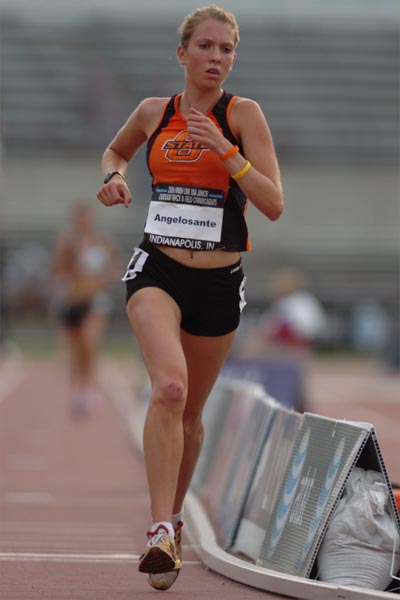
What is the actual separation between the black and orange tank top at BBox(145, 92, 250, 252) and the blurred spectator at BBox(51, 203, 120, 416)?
32.9 feet

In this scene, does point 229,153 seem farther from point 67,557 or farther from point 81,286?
point 81,286

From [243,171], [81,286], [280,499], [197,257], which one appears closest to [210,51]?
[243,171]

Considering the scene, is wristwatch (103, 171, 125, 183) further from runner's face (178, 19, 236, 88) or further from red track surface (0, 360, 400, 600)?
red track surface (0, 360, 400, 600)

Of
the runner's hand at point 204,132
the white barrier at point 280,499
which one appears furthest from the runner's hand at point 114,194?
the white barrier at point 280,499

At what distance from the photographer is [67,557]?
656cm

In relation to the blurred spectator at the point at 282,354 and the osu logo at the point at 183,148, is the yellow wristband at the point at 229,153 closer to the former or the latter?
the osu logo at the point at 183,148

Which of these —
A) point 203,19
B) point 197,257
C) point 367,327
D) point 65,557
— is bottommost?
point 367,327

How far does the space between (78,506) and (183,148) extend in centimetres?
358

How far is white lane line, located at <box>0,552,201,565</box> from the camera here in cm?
645

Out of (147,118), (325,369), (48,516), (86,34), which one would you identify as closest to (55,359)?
(325,369)

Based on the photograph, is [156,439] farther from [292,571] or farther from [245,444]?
[245,444]

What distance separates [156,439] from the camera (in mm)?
5402

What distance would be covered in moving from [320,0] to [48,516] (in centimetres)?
4722

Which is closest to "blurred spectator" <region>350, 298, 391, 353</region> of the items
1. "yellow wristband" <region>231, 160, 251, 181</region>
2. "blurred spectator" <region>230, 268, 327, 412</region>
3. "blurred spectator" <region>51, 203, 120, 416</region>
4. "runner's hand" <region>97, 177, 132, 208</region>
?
"blurred spectator" <region>230, 268, 327, 412</region>
